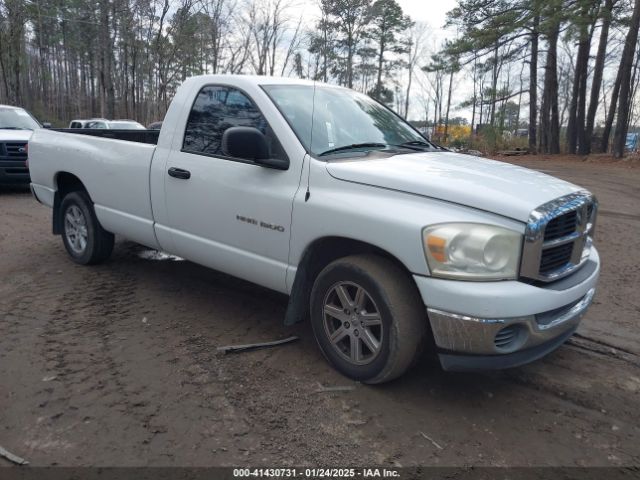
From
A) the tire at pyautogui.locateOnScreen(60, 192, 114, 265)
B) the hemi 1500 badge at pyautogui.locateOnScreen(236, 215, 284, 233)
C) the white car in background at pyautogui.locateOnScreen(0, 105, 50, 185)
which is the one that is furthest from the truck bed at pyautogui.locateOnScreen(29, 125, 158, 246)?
the white car in background at pyautogui.locateOnScreen(0, 105, 50, 185)

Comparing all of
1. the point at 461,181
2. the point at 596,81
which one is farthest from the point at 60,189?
the point at 596,81

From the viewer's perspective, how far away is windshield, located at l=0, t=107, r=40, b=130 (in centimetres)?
1137

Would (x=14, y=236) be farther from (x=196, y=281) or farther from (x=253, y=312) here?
(x=253, y=312)

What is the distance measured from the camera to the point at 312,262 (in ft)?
11.7

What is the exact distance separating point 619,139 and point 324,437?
24590mm

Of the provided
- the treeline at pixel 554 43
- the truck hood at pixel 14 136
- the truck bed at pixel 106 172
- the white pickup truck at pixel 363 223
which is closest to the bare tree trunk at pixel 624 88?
the treeline at pixel 554 43

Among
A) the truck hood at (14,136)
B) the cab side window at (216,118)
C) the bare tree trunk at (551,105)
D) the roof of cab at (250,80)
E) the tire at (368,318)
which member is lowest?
the tire at (368,318)

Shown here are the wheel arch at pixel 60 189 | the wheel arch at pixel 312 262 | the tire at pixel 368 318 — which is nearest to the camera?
the tire at pixel 368 318

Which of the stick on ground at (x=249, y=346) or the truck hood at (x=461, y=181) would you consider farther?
the stick on ground at (x=249, y=346)

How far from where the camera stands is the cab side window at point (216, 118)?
3900mm

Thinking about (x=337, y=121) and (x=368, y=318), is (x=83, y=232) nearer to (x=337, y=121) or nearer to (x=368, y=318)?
(x=337, y=121)

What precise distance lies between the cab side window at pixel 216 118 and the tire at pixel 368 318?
3.99ft

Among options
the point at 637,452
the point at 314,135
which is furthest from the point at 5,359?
the point at 637,452

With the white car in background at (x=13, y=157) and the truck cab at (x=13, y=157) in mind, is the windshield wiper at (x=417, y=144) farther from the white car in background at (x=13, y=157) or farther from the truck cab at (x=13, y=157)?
the truck cab at (x=13, y=157)
